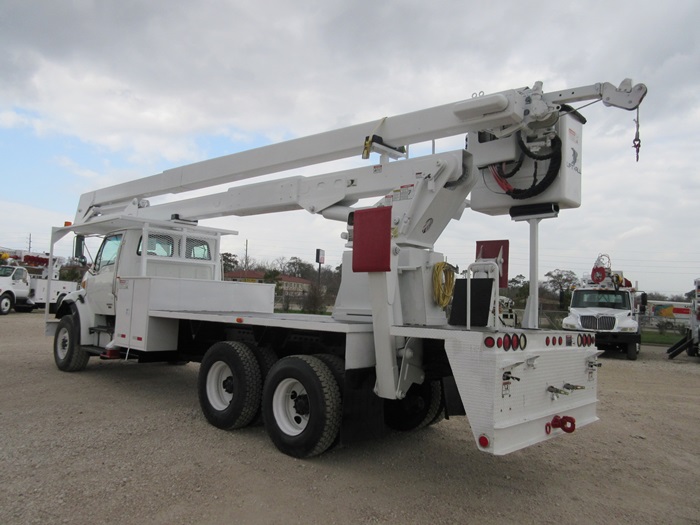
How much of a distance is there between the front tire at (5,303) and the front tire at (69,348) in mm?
17350

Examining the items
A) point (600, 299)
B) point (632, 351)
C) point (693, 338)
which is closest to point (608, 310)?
point (600, 299)

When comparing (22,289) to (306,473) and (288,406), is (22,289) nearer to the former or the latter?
(288,406)

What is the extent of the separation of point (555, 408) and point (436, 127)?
283cm

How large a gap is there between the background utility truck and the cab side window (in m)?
16.3

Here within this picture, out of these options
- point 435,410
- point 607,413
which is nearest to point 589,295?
point 607,413

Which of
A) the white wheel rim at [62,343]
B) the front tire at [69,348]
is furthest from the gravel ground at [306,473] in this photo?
the white wheel rim at [62,343]

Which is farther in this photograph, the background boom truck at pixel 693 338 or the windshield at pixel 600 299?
the windshield at pixel 600 299

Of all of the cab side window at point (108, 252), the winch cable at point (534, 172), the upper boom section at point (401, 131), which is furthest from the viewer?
the cab side window at point (108, 252)

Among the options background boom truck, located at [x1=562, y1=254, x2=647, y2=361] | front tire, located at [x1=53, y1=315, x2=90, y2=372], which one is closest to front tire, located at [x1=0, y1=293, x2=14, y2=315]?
front tire, located at [x1=53, y1=315, x2=90, y2=372]

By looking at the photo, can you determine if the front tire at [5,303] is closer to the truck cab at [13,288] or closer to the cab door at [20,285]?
the truck cab at [13,288]

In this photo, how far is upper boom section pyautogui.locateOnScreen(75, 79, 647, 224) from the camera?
4742mm

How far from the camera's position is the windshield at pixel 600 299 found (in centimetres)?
1641

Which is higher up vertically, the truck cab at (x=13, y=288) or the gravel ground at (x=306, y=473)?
the truck cab at (x=13, y=288)

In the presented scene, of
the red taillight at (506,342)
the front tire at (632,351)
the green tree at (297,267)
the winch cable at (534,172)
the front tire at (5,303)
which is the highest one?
the green tree at (297,267)
